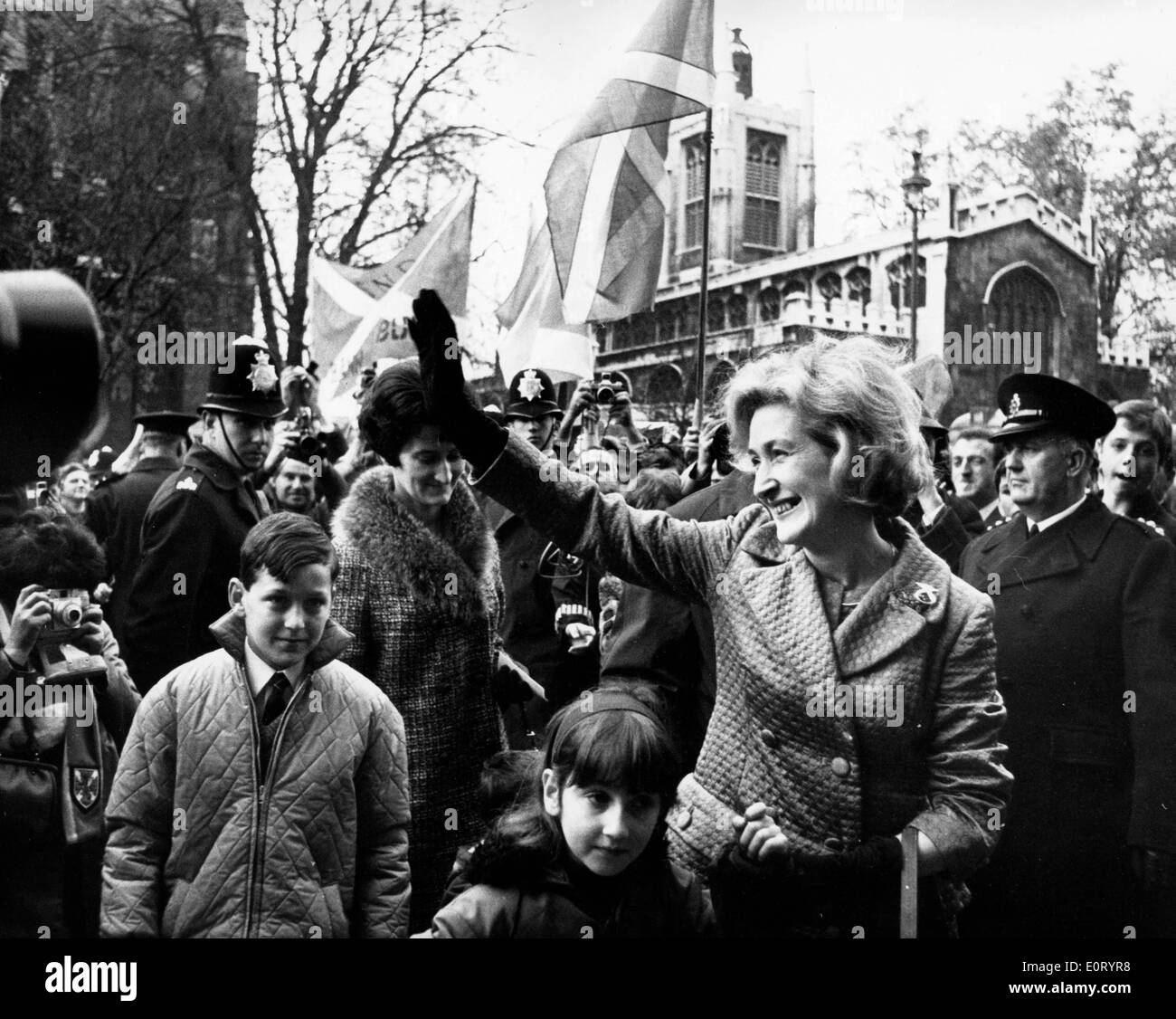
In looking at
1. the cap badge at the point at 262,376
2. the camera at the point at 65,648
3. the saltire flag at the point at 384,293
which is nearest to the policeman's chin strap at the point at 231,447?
the cap badge at the point at 262,376

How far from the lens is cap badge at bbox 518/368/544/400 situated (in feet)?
18.6

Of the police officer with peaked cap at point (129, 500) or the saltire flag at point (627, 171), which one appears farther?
the police officer with peaked cap at point (129, 500)

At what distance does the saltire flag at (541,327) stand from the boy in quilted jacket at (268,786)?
1914mm

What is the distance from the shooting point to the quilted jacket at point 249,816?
290cm

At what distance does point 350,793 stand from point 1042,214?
54.7ft

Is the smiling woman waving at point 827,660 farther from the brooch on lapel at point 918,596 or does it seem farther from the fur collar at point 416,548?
the fur collar at point 416,548

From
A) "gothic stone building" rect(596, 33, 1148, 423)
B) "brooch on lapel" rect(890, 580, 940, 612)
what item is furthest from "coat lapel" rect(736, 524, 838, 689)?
"gothic stone building" rect(596, 33, 1148, 423)

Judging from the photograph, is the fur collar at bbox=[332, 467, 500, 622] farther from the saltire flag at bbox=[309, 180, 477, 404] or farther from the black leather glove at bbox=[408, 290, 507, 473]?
the saltire flag at bbox=[309, 180, 477, 404]

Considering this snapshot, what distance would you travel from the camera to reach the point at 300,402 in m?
5.56

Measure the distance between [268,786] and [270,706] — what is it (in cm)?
18

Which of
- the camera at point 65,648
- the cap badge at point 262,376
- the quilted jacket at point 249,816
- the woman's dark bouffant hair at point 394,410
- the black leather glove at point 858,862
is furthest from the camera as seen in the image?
the cap badge at point 262,376

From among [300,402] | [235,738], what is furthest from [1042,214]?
[235,738]

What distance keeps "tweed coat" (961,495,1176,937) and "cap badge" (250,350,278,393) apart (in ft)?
7.91
